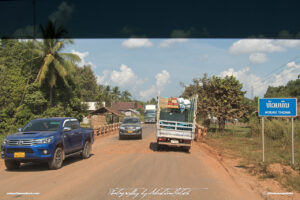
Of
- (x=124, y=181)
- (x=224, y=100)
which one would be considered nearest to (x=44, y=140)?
(x=124, y=181)

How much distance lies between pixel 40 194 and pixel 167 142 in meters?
9.82

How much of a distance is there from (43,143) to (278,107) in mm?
8691

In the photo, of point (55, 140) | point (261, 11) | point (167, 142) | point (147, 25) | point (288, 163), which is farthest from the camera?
point (167, 142)

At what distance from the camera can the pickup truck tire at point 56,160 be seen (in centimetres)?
1030

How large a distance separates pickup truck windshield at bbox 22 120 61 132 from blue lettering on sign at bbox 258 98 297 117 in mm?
7951

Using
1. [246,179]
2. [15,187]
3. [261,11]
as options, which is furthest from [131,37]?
[246,179]

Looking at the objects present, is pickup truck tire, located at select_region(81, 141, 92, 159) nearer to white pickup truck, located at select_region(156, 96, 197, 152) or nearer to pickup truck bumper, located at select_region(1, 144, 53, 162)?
pickup truck bumper, located at select_region(1, 144, 53, 162)

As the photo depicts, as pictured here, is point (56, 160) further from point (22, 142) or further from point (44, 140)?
point (22, 142)

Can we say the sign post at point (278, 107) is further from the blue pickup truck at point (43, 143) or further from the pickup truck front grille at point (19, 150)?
the pickup truck front grille at point (19, 150)

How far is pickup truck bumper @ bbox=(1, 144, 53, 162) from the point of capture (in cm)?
988

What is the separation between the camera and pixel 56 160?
10531 mm

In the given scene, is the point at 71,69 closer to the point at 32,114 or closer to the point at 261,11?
the point at 32,114

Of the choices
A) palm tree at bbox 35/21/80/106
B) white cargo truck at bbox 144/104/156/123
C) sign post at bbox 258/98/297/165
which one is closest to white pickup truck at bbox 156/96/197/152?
sign post at bbox 258/98/297/165

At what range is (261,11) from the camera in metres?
5.83
